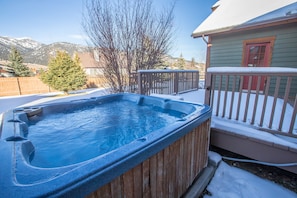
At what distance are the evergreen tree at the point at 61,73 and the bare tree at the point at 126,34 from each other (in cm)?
469

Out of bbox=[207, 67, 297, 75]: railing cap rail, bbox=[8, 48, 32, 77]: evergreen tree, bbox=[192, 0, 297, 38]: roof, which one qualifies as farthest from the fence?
bbox=[207, 67, 297, 75]: railing cap rail

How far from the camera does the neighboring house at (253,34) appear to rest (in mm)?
4027

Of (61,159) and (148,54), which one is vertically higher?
(148,54)

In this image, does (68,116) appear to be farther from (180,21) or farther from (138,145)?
(180,21)

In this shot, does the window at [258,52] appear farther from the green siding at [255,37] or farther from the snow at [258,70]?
Answer: the snow at [258,70]

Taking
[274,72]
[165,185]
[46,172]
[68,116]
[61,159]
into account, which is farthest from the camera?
[68,116]

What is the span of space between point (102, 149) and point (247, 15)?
565 cm

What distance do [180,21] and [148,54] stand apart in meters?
2.04

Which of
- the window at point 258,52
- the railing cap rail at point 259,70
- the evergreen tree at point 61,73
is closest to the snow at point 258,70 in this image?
the railing cap rail at point 259,70

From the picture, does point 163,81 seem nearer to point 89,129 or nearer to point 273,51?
point 89,129

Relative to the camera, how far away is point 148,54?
6.00 m

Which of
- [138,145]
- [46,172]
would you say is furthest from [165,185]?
[46,172]

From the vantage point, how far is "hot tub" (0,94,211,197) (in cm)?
78

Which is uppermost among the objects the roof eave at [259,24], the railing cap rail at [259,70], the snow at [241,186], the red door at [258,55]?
the roof eave at [259,24]
